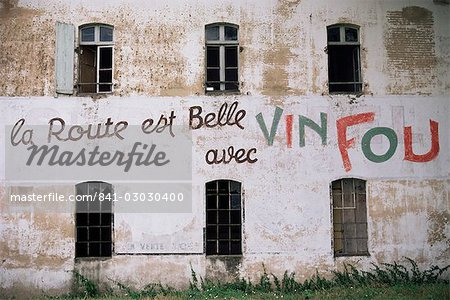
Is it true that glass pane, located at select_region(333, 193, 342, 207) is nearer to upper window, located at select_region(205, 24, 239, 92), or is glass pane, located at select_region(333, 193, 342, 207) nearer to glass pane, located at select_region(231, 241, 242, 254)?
glass pane, located at select_region(231, 241, 242, 254)

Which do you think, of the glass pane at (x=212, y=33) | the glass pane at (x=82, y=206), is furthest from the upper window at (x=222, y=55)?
the glass pane at (x=82, y=206)

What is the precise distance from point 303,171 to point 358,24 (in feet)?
11.9

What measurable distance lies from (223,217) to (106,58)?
4.52m

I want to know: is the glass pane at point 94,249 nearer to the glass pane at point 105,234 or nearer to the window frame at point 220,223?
the glass pane at point 105,234

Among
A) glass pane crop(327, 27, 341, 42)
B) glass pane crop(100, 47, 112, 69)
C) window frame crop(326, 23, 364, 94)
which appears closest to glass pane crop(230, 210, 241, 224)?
window frame crop(326, 23, 364, 94)

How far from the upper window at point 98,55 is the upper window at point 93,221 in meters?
2.22

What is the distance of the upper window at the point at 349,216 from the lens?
480 inches

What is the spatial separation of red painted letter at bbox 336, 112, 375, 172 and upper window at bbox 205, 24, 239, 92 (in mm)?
2518

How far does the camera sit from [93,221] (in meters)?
12.1

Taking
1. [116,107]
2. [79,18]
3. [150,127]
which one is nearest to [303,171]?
[150,127]

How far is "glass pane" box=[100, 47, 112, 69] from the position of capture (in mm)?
12547

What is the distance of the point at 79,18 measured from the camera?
12438 millimetres

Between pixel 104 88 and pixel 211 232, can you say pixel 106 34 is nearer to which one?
pixel 104 88

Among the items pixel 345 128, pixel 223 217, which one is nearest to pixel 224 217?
pixel 223 217
